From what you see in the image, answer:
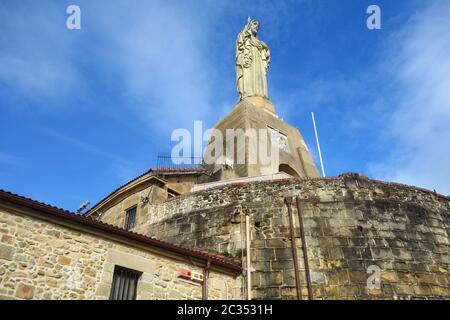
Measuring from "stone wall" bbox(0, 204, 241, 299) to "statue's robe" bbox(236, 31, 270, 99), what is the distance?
14.4 m

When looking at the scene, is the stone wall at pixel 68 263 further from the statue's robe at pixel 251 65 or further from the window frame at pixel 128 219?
the statue's robe at pixel 251 65

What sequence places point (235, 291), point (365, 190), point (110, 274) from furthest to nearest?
point (365, 190), point (235, 291), point (110, 274)

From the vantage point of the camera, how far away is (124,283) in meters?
8.09

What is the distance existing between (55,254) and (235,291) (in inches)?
180

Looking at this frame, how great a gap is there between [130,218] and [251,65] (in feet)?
40.7

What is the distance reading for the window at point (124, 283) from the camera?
793 cm

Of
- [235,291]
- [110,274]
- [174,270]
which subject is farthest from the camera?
[235,291]

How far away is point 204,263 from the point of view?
933 cm

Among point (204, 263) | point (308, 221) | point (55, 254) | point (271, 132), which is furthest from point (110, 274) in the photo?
point (271, 132)

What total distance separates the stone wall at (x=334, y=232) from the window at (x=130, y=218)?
1.78 metres

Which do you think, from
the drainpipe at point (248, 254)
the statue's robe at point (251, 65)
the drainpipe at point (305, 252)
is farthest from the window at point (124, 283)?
the statue's robe at point (251, 65)

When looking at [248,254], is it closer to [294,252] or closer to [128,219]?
[294,252]

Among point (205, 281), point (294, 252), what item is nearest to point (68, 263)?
point (205, 281)
